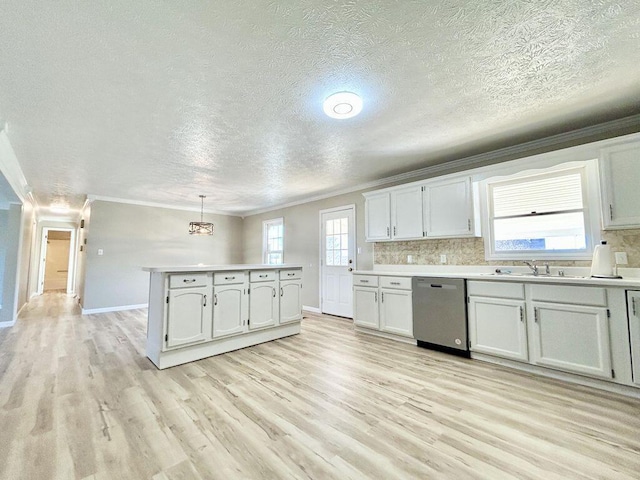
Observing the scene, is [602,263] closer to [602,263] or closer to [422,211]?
[602,263]

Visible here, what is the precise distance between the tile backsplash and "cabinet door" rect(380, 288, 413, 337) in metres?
0.72

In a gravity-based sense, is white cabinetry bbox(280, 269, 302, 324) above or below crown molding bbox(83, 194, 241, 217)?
below

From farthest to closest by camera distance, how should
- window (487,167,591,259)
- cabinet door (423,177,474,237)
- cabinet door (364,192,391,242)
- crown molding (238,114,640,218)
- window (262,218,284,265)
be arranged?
window (262,218,284,265)
cabinet door (364,192,391,242)
cabinet door (423,177,474,237)
window (487,167,591,259)
crown molding (238,114,640,218)

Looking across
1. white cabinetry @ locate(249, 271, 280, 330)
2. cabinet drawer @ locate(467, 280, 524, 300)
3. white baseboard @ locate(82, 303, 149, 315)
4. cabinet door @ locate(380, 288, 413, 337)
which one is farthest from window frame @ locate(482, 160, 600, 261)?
white baseboard @ locate(82, 303, 149, 315)

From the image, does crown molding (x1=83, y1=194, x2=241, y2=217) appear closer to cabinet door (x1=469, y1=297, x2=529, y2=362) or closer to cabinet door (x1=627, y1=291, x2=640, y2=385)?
cabinet door (x1=469, y1=297, x2=529, y2=362)

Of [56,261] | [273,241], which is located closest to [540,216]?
[273,241]

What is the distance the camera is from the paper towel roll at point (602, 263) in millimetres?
2570

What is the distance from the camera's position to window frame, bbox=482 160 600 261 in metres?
2.81

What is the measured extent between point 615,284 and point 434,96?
208 centimetres

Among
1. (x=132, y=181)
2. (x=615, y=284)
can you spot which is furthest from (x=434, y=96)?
(x=132, y=181)

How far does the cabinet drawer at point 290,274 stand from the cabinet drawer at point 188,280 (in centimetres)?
108

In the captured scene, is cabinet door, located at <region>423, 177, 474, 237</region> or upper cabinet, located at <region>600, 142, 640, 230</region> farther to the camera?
cabinet door, located at <region>423, 177, 474, 237</region>

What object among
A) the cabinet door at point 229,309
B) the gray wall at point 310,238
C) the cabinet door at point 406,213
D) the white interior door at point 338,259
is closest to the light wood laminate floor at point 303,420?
the cabinet door at point 229,309

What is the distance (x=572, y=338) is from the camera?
8.00 ft
